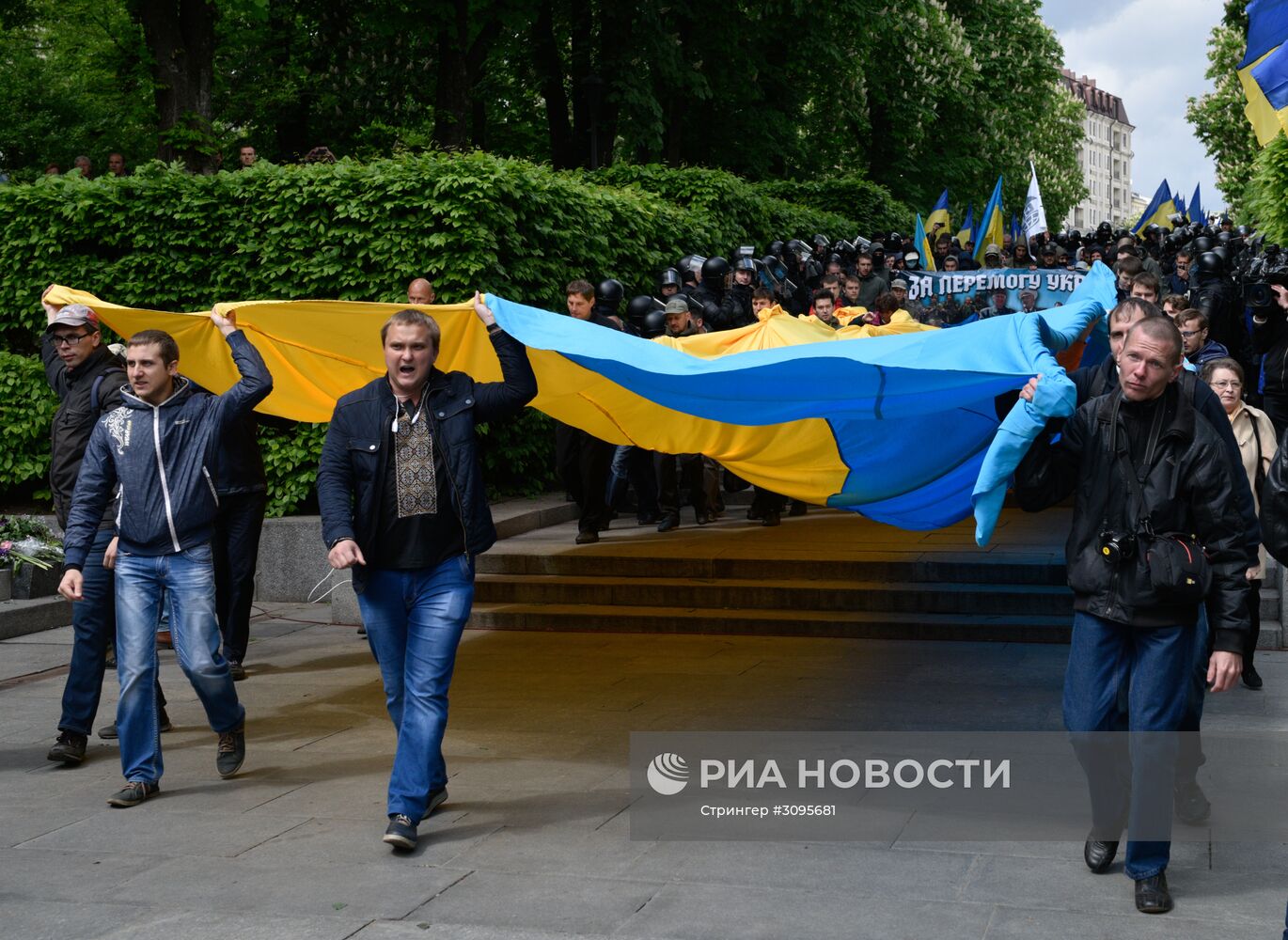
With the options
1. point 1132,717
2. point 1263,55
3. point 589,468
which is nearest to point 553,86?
point 589,468

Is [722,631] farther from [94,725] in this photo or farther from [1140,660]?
[1140,660]

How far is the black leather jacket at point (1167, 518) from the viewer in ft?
15.9

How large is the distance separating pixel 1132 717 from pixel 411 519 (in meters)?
2.70

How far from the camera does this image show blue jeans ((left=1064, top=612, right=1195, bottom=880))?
4.87 m

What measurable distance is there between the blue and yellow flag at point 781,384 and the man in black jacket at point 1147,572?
30 cm

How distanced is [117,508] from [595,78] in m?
16.4

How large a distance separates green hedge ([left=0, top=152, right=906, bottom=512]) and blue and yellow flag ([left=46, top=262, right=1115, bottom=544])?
420 centimetres

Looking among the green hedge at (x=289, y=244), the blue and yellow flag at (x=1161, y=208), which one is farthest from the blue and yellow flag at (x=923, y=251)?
the blue and yellow flag at (x=1161, y=208)

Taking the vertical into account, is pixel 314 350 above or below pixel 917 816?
above

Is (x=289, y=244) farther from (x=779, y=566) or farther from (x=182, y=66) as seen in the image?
(x=182, y=66)

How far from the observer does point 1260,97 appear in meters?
11.0

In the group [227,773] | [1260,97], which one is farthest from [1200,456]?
[1260,97]

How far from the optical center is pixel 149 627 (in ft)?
20.9

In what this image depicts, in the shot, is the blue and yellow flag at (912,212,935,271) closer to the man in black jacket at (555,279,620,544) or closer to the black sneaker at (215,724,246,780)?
the man in black jacket at (555,279,620,544)
